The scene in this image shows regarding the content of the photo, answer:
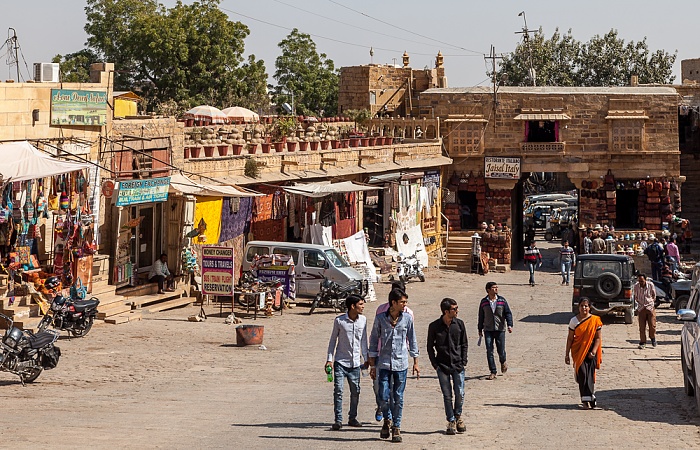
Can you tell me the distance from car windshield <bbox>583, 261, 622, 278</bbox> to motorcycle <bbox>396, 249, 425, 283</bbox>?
26.5ft

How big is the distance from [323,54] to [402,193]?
125 ft

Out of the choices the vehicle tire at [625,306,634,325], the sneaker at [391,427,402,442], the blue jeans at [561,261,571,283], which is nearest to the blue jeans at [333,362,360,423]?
the sneaker at [391,427,402,442]

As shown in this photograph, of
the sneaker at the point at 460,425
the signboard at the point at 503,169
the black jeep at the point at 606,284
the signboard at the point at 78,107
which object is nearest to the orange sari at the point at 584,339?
the sneaker at the point at 460,425

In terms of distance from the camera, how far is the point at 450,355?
12.8 metres

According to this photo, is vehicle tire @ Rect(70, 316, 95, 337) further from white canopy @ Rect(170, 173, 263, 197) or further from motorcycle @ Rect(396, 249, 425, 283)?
motorcycle @ Rect(396, 249, 425, 283)

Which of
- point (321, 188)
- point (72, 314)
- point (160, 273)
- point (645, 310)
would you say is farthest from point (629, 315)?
point (72, 314)

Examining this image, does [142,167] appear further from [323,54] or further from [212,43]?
[323,54]

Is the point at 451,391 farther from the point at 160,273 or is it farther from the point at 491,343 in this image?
the point at 160,273

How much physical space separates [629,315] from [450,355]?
13.3 meters

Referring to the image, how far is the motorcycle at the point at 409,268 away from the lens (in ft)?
108

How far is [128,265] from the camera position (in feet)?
82.6

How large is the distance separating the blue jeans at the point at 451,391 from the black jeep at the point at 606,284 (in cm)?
1204

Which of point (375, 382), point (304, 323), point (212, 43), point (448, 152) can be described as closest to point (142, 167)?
point (304, 323)

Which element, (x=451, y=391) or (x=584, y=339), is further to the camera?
(x=584, y=339)
